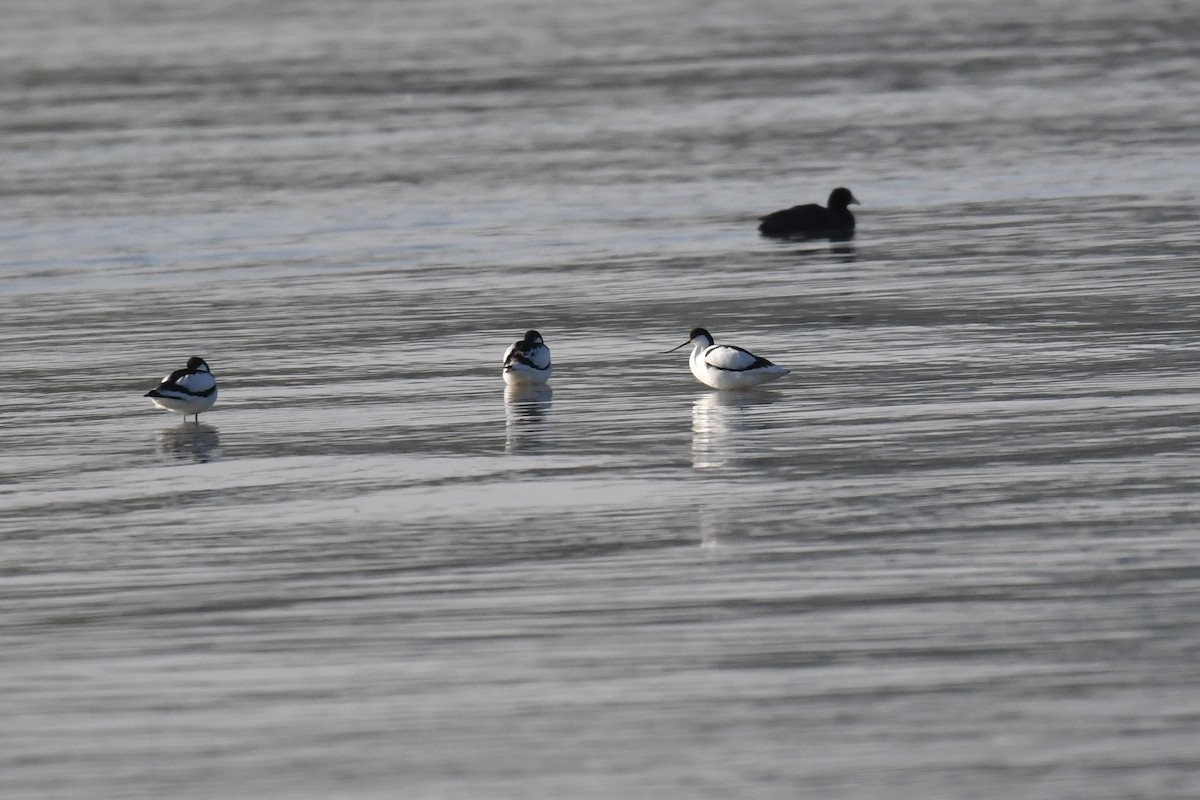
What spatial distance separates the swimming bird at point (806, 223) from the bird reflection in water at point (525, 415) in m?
9.21

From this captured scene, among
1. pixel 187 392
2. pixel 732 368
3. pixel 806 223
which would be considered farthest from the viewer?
pixel 806 223

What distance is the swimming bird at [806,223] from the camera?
25.1 metres

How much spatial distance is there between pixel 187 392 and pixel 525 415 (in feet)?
7.51

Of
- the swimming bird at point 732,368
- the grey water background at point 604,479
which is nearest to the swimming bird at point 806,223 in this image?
the grey water background at point 604,479

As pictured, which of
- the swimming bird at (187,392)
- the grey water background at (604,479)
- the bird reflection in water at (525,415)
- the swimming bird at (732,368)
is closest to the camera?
the grey water background at (604,479)

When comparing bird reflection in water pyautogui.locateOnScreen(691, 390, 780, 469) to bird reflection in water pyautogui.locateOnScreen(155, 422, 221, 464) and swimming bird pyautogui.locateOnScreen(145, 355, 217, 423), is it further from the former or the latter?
swimming bird pyautogui.locateOnScreen(145, 355, 217, 423)

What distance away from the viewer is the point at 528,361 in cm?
1592

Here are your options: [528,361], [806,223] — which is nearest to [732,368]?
[528,361]

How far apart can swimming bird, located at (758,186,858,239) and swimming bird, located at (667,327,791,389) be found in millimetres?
9321

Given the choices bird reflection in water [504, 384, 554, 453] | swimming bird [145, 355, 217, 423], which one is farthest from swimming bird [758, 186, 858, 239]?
swimming bird [145, 355, 217, 423]

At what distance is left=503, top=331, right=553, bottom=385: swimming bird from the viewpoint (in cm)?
1592

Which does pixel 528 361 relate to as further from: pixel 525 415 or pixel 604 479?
pixel 604 479

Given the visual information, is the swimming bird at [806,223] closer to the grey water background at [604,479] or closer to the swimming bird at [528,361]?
the grey water background at [604,479]

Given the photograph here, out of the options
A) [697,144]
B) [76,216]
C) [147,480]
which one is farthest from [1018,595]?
[697,144]
